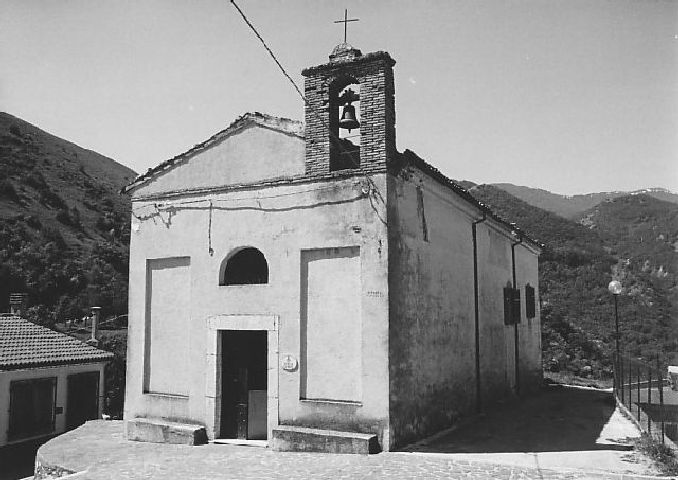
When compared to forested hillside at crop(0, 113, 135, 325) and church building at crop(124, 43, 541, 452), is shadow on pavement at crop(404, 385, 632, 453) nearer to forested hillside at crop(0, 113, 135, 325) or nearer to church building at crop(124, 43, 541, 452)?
church building at crop(124, 43, 541, 452)

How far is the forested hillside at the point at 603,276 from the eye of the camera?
31.6 metres

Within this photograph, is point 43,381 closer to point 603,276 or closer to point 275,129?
point 275,129

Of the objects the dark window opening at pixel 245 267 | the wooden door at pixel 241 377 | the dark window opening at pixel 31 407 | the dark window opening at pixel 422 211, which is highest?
the dark window opening at pixel 422 211

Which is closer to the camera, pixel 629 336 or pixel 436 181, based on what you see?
pixel 436 181

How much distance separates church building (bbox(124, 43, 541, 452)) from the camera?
1027 cm

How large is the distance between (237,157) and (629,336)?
96.8 feet

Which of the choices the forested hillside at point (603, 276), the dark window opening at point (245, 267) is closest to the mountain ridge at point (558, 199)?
the forested hillside at point (603, 276)

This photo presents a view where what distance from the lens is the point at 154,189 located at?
42.6 ft

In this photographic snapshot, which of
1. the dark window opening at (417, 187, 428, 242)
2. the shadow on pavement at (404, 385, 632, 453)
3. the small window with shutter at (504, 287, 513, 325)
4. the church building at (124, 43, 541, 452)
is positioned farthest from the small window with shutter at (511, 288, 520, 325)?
the dark window opening at (417, 187, 428, 242)

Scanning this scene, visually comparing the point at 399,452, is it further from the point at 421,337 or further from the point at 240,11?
the point at 240,11

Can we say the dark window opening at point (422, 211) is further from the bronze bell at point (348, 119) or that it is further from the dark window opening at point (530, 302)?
the dark window opening at point (530, 302)

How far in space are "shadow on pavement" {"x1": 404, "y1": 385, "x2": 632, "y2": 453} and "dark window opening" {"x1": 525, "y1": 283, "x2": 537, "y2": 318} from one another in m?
3.97

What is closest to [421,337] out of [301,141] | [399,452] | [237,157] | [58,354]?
[399,452]

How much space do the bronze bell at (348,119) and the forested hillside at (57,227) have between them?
2265 centimetres
